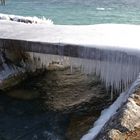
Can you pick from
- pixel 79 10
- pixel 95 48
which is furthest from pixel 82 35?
pixel 79 10

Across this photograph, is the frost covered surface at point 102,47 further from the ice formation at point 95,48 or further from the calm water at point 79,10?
the calm water at point 79,10

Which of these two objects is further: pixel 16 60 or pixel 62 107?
pixel 16 60

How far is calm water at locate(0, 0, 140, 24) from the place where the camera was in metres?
20.9

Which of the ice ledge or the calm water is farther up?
the ice ledge

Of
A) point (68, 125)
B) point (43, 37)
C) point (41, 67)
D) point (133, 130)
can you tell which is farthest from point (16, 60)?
point (133, 130)

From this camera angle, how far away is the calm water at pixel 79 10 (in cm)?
2094

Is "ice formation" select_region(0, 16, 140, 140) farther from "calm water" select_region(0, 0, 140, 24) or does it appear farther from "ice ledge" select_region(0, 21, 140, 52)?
"calm water" select_region(0, 0, 140, 24)

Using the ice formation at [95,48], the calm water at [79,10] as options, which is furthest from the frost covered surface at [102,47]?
the calm water at [79,10]

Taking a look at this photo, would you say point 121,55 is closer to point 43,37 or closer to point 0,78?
point 43,37

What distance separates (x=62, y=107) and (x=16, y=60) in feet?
8.62

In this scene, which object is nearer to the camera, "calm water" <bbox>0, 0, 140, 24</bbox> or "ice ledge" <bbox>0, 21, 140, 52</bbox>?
"ice ledge" <bbox>0, 21, 140, 52</bbox>

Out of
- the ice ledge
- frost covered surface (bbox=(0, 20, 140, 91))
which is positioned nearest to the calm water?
the ice ledge

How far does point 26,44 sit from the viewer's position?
9742 mm

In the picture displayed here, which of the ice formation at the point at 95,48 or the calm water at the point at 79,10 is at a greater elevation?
the ice formation at the point at 95,48
